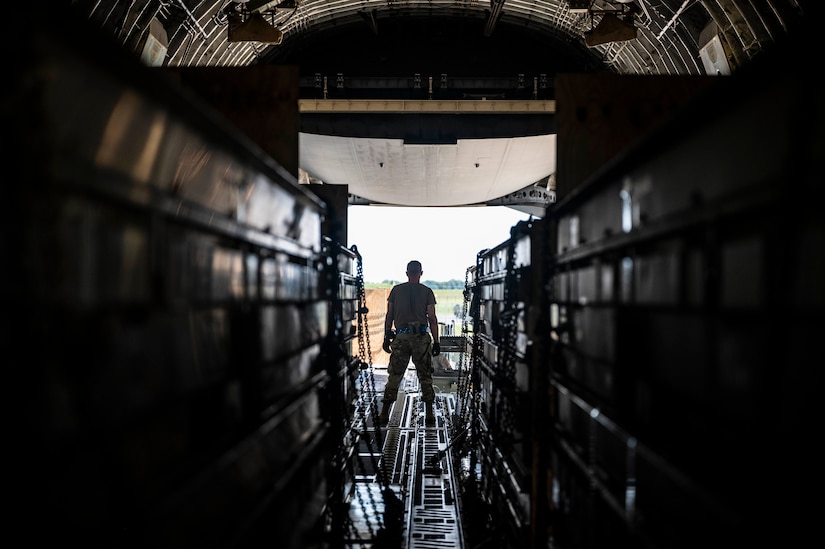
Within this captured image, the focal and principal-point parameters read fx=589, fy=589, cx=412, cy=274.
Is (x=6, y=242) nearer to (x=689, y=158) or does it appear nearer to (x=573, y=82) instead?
(x=689, y=158)

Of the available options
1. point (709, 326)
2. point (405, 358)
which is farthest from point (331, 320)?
point (405, 358)

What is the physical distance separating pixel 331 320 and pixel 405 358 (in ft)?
13.1

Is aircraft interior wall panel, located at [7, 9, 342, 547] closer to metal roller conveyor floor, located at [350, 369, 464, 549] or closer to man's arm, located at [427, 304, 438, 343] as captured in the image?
metal roller conveyor floor, located at [350, 369, 464, 549]

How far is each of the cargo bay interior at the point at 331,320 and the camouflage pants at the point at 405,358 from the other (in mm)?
2576

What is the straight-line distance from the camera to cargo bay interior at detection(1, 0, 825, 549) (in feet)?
5.18

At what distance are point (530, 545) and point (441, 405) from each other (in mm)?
6899

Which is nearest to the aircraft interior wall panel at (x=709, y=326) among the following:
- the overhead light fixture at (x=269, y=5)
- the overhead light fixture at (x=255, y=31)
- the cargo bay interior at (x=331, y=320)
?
the cargo bay interior at (x=331, y=320)

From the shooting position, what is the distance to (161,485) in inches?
86.4

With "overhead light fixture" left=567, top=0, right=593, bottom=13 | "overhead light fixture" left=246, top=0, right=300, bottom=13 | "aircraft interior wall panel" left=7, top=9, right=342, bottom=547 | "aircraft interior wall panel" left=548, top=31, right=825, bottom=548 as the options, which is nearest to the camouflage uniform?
"aircraft interior wall panel" left=7, top=9, right=342, bottom=547

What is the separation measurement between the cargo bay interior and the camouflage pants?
2.58 meters

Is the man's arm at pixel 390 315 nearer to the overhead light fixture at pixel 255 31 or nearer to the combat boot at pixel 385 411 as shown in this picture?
the combat boot at pixel 385 411

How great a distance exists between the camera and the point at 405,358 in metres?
8.84

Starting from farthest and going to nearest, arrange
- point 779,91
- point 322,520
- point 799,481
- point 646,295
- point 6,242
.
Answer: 1. point 322,520
2. point 646,295
3. point 779,91
4. point 799,481
5. point 6,242

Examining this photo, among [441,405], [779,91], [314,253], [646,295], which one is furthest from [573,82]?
[441,405]
